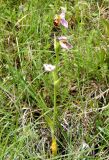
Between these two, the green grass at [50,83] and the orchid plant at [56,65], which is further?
the green grass at [50,83]

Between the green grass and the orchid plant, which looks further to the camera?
the green grass

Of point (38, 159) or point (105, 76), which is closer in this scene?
point (38, 159)

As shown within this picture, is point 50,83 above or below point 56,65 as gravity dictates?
below

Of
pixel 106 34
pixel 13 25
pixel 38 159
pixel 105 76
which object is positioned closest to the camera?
pixel 38 159

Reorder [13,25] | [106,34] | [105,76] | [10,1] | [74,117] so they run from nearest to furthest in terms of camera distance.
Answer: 1. [74,117]
2. [105,76]
3. [106,34]
4. [13,25]
5. [10,1]

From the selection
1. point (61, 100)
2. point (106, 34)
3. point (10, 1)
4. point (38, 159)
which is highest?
point (10, 1)

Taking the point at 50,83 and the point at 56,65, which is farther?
the point at 50,83

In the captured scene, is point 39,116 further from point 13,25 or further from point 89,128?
point 13,25

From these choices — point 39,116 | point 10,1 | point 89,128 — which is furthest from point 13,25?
point 89,128
